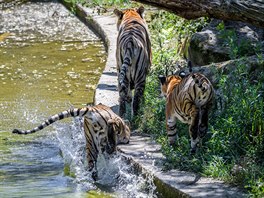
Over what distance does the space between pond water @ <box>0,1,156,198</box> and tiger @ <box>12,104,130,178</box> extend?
17 cm

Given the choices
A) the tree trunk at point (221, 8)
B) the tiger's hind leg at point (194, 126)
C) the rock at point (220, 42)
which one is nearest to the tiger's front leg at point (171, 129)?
the tiger's hind leg at point (194, 126)

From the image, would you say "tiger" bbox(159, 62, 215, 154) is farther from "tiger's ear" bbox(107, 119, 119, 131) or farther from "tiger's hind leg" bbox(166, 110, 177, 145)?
"tiger's ear" bbox(107, 119, 119, 131)

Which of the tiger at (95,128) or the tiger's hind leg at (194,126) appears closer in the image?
the tiger's hind leg at (194,126)

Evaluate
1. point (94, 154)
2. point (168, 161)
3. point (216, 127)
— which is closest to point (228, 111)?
point (216, 127)

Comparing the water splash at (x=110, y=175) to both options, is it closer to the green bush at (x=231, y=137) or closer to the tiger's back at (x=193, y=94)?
the green bush at (x=231, y=137)

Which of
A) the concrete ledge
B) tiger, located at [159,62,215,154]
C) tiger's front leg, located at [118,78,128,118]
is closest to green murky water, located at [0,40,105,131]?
the concrete ledge

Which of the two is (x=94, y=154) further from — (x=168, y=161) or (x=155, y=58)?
(x=155, y=58)

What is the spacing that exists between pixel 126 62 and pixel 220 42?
5.62ft

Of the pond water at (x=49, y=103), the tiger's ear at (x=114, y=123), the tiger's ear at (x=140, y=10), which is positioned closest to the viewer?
the tiger's ear at (x=114, y=123)

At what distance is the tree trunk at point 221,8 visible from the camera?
8.44m

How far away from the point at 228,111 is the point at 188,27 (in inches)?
190

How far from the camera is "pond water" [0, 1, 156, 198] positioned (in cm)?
840

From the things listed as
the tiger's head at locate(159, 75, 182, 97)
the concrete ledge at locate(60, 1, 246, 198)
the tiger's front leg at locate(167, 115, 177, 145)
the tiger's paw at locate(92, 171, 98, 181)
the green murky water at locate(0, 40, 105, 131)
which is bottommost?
the green murky water at locate(0, 40, 105, 131)

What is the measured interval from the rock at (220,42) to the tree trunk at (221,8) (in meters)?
1.57
